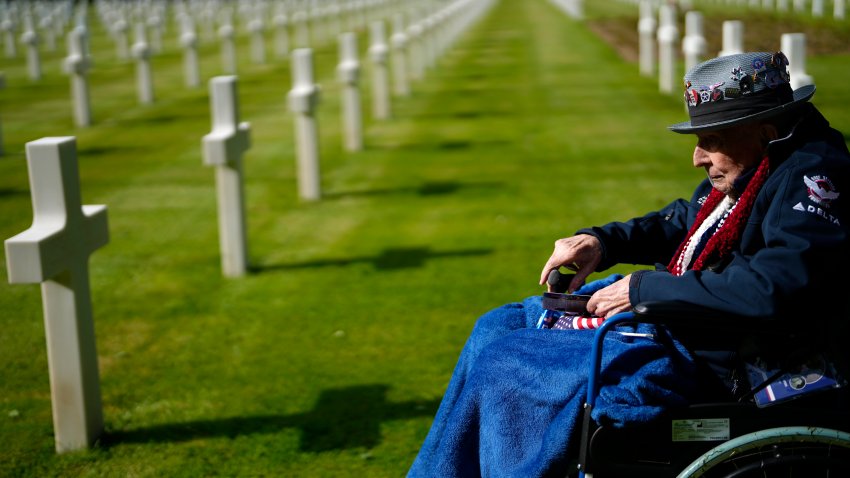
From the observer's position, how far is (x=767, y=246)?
332 centimetres

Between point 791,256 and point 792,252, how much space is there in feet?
0.04

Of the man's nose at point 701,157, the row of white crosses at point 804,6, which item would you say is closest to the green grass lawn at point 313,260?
the man's nose at point 701,157

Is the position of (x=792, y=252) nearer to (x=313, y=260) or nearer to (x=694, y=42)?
(x=313, y=260)

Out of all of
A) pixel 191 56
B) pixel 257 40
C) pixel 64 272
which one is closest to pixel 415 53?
pixel 191 56

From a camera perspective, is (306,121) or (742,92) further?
(306,121)

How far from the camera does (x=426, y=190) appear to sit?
10.9 meters

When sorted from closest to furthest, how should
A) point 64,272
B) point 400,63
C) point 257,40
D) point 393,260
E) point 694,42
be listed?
point 64,272, point 393,260, point 694,42, point 400,63, point 257,40

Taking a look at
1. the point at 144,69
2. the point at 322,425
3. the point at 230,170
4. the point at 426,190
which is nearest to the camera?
the point at 322,425

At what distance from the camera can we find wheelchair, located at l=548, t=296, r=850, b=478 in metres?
3.27

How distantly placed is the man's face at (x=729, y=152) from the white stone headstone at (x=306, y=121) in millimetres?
6752

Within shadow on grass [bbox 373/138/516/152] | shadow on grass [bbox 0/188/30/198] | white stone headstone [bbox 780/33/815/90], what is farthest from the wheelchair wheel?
shadow on grass [bbox 373/138/516/152]

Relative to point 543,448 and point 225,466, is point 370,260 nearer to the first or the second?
point 225,466

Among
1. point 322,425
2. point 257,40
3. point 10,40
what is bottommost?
point 322,425

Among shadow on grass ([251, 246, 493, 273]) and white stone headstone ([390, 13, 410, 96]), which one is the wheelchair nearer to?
shadow on grass ([251, 246, 493, 273])
